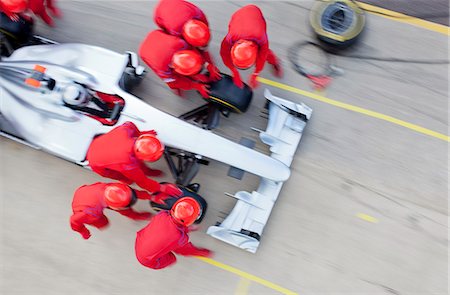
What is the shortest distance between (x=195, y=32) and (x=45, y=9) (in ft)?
8.45

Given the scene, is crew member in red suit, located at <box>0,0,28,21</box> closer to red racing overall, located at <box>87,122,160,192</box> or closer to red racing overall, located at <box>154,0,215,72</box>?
red racing overall, located at <box>154,0,215,72</box>

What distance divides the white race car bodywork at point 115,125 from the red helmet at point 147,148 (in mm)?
579

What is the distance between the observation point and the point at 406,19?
580 centimetres

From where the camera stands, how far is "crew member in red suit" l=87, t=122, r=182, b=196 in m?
4.21

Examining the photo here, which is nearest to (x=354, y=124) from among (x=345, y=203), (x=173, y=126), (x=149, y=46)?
(x=345, y=203)

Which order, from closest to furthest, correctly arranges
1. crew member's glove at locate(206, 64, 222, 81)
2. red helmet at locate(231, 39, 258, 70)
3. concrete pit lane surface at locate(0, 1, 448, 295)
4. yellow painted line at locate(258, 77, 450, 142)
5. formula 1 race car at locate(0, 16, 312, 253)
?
red helmet at locate(231, 39, 258, 70), formula 1 race car at locate(0, 16, 312, 253), crew member's glove at locate(206, 64, 222, 81), concrete pit lane surface at locate(0, 1, 448, 295), yellow painted line at locate(258, 77, 450, 142)

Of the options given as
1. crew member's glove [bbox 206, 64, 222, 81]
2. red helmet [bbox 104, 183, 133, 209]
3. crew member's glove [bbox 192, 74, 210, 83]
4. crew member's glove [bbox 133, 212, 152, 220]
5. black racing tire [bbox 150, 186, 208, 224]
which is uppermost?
crew member's glove [bbox 206, 64, 222, 81]

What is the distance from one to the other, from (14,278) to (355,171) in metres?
4.35

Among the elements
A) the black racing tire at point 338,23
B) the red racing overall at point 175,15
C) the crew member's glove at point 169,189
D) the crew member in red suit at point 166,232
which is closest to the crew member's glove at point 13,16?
the red racing overall at point 175,15

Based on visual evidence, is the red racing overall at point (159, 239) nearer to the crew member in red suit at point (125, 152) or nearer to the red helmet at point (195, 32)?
the crew member in red suit at point (125, 152)

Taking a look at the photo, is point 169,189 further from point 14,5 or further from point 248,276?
point 14,5

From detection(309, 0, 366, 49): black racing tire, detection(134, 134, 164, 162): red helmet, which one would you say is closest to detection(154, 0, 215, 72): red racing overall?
detection(134, 134, 164, 162): red helmet

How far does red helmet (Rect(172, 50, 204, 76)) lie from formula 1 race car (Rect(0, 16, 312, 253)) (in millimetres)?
594

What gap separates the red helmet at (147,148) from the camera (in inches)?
165
